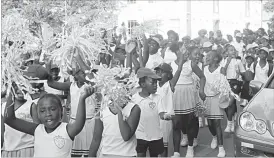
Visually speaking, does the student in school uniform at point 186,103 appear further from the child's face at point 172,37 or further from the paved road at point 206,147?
the child's face at point 172,37

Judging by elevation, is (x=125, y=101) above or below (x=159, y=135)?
above

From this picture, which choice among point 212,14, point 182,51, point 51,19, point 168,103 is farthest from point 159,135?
point 212,14

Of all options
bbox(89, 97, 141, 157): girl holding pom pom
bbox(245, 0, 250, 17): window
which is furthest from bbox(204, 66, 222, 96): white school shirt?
bbox(245, 0, 250, 17): window

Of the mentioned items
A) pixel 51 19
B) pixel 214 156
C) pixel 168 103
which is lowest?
pixel 214 156

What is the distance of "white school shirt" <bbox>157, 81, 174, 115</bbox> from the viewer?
18.5 feet

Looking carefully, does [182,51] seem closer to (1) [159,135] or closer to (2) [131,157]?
(1) [159,135]

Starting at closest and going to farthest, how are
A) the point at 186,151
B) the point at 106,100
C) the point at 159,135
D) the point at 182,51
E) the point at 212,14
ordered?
1. the point at 106,100
2. the point at 159,135
3. the point at 182,51
4. the point at 186,151
5. the point at 212,14

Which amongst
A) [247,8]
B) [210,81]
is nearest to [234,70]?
[210,81]

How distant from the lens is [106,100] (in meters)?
3.79

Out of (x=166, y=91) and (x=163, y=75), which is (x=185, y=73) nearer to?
(x=163, y=75)

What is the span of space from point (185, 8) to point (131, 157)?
75.7 ft

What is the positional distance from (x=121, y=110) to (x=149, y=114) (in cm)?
81

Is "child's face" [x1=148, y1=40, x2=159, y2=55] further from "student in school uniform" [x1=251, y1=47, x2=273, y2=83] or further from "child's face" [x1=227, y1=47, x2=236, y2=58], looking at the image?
"student in school uniform" [x1=251, y1=47, x2=273, y2=83]

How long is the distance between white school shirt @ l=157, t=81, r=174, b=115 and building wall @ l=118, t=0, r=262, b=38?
15755mm
